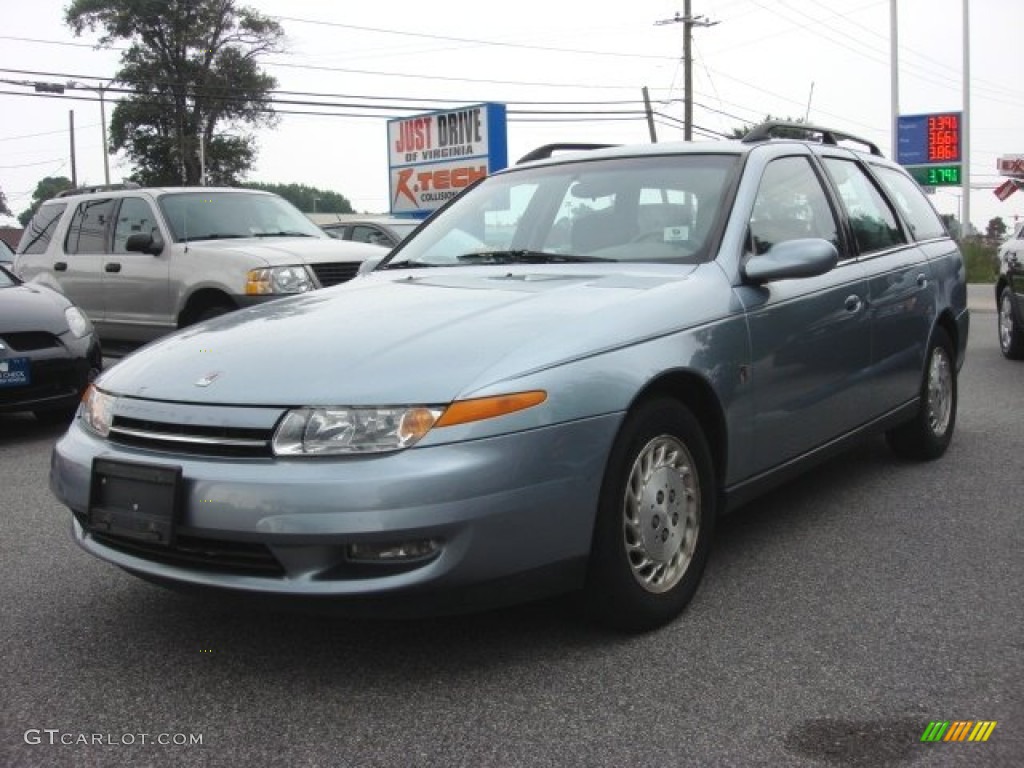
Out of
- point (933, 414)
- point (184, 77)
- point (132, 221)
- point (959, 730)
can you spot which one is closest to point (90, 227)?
point (132, 221)

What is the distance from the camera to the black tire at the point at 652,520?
10.0 feet

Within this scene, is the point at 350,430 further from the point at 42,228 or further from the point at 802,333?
the point at 42,228

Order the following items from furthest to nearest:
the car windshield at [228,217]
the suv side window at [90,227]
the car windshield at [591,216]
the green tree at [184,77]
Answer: the green tree at [184,77] → the suv side window at [90,227] → the car windshield at [228,217] → the car windshield at [591,216]

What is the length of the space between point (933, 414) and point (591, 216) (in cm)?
247

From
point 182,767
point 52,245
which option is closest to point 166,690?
point 182,767

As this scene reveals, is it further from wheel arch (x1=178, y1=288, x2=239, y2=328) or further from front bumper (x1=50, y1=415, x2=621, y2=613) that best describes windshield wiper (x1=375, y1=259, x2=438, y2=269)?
wheel arch (x1=178, y1=288, x2=239, y2=328)

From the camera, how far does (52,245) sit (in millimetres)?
10031

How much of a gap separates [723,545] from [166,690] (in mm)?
2215

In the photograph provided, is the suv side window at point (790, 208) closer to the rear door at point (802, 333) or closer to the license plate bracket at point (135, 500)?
the rear door at point (802, 333)

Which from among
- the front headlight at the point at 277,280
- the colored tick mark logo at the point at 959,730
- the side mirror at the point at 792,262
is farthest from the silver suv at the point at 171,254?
the colored tick mark logo at the point at 959,730

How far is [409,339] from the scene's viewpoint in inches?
122

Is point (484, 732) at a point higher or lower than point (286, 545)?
lower

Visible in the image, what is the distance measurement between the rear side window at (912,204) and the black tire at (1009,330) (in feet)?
13.5

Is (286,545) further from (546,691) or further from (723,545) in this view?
(723,545)
